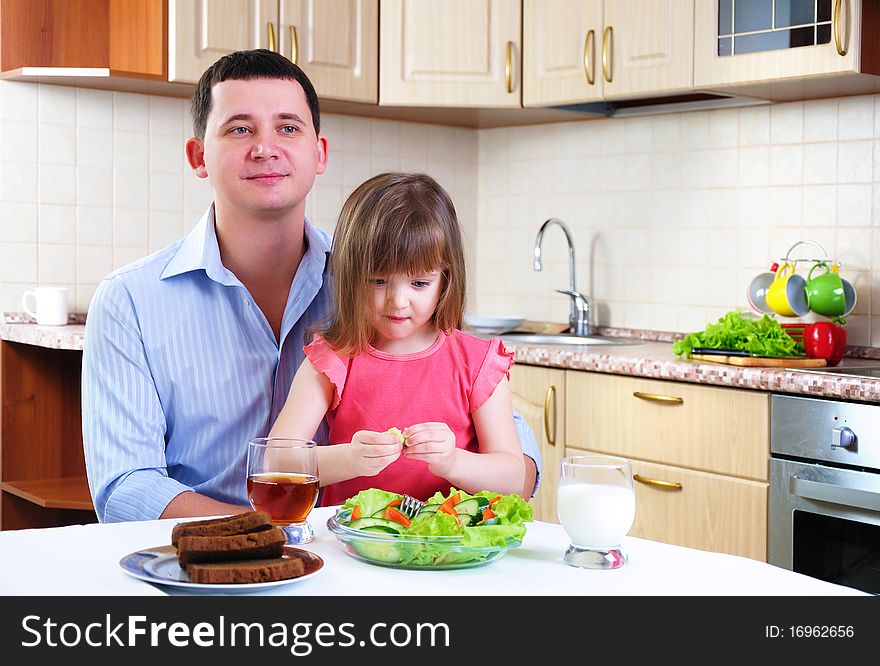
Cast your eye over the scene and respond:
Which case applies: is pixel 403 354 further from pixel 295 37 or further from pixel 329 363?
pixel 295 37

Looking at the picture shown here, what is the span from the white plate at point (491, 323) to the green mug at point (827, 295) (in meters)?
1.06

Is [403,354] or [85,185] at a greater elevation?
[85,185]

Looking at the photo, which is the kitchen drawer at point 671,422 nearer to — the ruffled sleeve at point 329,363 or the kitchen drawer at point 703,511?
the kitchen drawer at point 703,511

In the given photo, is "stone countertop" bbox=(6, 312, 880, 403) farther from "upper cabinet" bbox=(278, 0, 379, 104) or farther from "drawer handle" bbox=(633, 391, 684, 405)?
"upper cabinet" bbox=(278, 0, 379, 104)

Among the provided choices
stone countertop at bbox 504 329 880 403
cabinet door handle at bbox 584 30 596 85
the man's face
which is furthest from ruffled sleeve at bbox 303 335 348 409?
cabinet door handle at bbox 584 30 596 85

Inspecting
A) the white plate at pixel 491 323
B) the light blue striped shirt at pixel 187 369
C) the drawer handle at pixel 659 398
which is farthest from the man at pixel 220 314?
the white plate at pixel 491 323

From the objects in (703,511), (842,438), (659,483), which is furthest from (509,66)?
(842,438)

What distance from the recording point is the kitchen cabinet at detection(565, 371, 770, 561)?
2.64m

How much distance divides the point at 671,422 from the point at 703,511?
23 centimetres

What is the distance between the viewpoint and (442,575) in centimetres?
111

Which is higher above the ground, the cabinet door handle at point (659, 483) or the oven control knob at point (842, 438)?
the oven control knob at point (842, 438)

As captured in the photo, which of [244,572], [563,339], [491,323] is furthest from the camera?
[491,323]

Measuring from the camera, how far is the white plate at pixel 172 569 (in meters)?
1.02

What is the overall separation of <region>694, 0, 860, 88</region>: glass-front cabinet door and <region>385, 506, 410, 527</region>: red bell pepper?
1.98m
